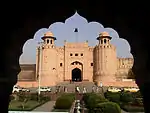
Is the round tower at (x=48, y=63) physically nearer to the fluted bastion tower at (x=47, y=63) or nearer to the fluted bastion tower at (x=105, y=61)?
the fluted bastion tower at (x=47, y=63)

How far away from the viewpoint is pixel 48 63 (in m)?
50.7

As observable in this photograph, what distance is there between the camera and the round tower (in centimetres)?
4972

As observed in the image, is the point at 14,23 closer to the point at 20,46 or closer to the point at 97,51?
the point at 20,46

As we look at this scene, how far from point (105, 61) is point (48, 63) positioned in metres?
9.41

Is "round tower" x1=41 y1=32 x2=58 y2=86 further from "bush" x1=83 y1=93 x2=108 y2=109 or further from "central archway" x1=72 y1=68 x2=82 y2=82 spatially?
"bush" x1=83 y1=93 x2=108 y2=109

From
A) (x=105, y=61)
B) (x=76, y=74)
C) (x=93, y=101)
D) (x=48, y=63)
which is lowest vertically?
(x=93, y=101)

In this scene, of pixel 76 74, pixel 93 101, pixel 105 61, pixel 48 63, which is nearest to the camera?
pixel 93 101

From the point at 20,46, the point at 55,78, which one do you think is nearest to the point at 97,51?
the point at 55,78

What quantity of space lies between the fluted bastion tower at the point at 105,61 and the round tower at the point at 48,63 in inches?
292

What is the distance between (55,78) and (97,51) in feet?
27.9

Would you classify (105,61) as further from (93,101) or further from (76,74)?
(93,101)

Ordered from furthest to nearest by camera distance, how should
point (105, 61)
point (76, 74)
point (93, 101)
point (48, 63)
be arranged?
point (76, 74) → point (105, 61) → point (48, 63) → point (93, 101)

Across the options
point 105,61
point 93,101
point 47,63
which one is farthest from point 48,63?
point 93,101

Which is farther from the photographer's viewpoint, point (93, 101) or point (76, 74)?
point (76, 74)
